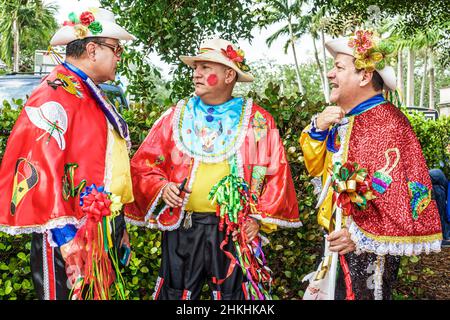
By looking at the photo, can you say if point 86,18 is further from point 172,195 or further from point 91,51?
point 172,195

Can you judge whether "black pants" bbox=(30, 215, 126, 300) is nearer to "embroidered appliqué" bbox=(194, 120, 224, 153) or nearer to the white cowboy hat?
"embroidered appliqué" bbox=(194, 120, 224, 153)

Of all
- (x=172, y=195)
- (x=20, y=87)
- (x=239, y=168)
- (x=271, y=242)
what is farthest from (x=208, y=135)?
(x=20, y=87)

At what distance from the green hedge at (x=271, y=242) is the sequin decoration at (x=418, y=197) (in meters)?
1.58

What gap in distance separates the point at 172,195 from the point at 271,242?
1.57 metres

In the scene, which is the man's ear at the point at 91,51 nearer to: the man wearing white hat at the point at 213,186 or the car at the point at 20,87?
the man wearing white hat at the point at 213,186

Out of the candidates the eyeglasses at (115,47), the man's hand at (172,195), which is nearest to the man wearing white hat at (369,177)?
the man's hand at (172,195)

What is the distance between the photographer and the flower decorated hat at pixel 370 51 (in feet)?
10.1

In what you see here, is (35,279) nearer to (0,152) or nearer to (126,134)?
(126,134)

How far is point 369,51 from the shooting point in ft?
10.1

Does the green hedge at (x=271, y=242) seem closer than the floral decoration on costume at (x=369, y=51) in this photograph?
No

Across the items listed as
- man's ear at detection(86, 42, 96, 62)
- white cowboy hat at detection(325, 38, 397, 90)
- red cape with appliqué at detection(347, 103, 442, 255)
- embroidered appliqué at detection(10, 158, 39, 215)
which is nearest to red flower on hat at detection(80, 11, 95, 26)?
man's ear at detection(86, 42, 96, 62)

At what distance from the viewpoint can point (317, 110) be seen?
15.4ft
